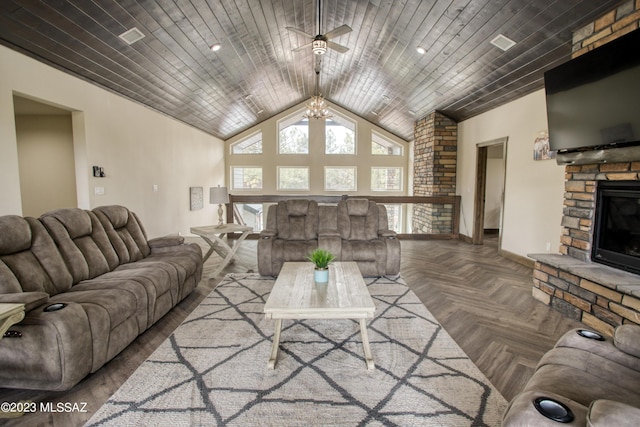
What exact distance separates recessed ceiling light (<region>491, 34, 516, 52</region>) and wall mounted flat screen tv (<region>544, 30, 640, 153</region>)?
35.5 inches

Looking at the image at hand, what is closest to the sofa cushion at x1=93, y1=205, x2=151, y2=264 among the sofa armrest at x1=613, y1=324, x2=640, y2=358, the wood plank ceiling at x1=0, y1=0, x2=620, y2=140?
the wood plank ceiling at x1=0, y1=0, x2=620, y2=140

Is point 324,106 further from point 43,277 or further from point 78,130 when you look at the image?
point 43,277

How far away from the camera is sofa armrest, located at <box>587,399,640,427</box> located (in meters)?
0.87

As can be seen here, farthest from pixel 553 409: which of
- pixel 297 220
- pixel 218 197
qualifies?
pixel 218 197

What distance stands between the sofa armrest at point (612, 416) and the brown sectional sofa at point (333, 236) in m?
3.04

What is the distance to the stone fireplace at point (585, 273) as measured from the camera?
247 cm

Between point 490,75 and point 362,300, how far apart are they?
14.1 ft

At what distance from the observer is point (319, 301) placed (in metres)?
2.15

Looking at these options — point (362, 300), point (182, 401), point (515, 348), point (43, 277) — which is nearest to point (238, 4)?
point (43, 277)

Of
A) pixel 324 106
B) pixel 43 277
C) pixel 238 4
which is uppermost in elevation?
pixel 238 4

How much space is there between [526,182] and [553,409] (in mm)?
4627

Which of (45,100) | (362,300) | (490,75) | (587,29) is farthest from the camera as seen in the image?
(490,75)

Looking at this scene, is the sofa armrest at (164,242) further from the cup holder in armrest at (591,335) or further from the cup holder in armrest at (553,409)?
the cup holder in armrest at (591,335)

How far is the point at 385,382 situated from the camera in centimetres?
190
